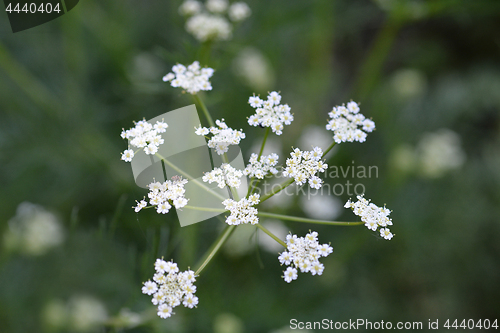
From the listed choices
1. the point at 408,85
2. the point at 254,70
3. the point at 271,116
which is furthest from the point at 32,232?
the point at 408,85

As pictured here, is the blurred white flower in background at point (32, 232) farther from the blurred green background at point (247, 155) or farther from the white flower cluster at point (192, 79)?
the white flower cluster at point (192, 79)

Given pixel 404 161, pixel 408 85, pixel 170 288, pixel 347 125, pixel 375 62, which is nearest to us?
pixel 170 288

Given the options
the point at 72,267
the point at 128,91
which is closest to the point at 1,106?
the point at 128,91

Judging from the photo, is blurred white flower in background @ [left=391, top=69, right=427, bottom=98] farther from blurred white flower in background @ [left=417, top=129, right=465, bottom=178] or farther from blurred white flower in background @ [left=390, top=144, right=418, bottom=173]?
blurred white flower in background @ [left=390, top=144, right=418, bottom=173]

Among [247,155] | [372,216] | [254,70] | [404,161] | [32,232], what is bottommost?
[372,216]

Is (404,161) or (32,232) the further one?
(404,161)

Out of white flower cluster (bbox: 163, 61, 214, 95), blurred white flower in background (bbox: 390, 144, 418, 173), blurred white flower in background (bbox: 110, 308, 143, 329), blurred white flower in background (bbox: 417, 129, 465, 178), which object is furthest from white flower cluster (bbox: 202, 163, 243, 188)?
blurred white flower in background (bbox: 417, 129, 465, 178)

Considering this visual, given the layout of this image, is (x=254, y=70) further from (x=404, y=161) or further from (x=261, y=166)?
(x=261, y=166)
